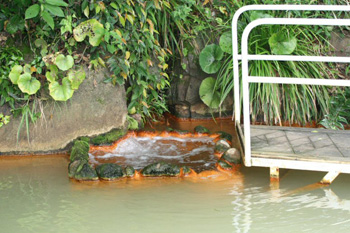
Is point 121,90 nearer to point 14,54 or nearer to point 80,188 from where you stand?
point 14,54

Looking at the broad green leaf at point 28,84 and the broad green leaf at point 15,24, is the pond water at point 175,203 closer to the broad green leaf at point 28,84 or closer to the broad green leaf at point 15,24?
the broad green leaf at point 28,84

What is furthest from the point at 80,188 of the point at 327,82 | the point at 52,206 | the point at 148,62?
the point at 327,82

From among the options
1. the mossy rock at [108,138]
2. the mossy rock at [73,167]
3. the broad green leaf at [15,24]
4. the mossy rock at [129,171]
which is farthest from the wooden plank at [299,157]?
the broad green leaf at [15,24]

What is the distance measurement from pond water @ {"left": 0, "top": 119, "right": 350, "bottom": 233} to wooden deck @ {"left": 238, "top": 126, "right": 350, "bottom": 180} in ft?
0.81

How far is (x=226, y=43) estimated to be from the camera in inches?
225

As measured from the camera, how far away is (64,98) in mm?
4770

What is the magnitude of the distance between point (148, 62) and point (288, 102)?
66.4 inches

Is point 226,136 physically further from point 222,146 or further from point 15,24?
point 15,24

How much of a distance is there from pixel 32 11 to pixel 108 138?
A: 1521 mm

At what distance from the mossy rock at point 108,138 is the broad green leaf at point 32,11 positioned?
144 cm

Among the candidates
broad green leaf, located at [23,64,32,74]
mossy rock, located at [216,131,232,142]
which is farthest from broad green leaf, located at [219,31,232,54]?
broad green leaf, located at [23,64,32,74]

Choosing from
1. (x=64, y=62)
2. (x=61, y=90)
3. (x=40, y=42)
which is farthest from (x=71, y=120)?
(x=40, y=42)

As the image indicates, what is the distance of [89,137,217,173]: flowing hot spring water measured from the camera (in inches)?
185

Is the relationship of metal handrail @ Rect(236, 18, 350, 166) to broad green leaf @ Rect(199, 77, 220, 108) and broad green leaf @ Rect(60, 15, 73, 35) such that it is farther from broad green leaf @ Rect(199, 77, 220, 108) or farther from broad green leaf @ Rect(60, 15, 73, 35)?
broad green leaf @ Rect(199, 77, 220, 108)
